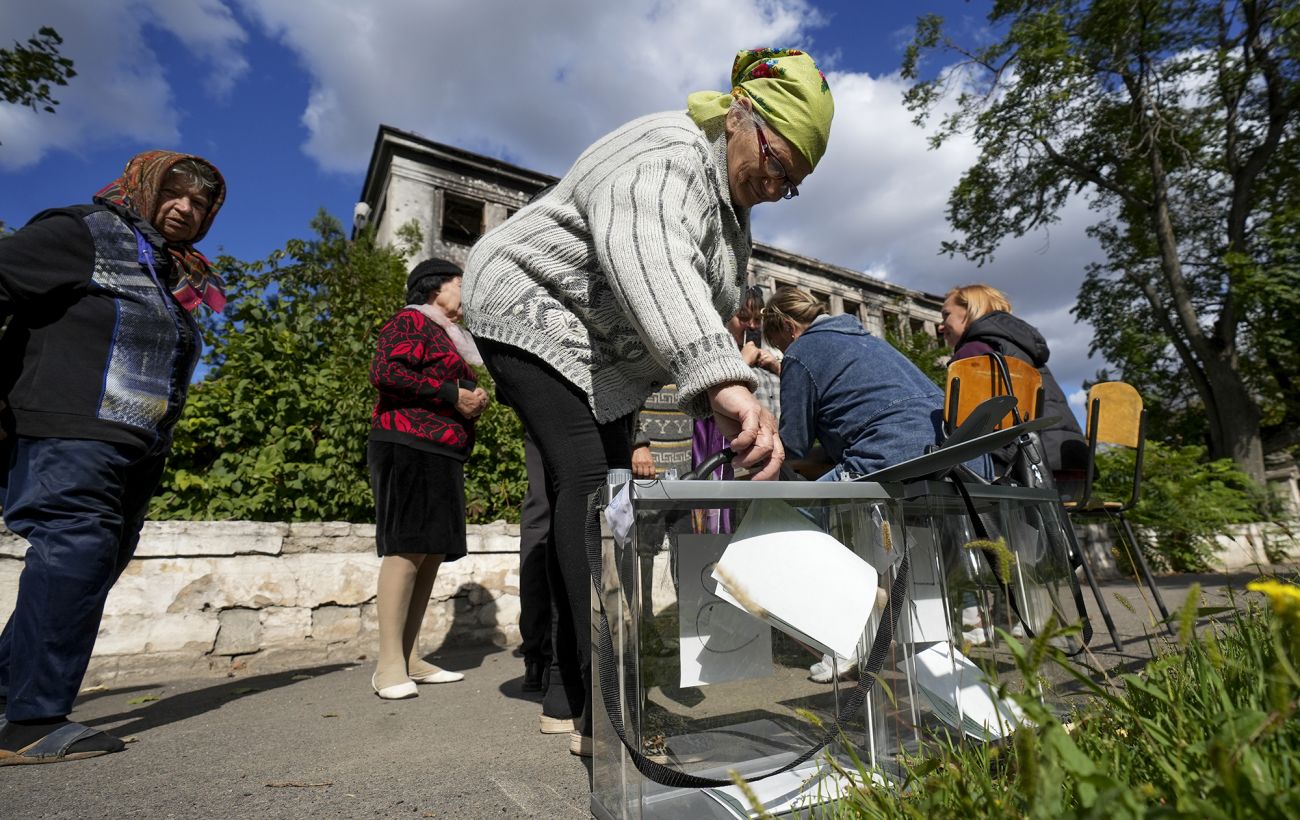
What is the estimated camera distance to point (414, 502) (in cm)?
265

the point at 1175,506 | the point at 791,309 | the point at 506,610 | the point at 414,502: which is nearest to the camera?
the point at 414,502

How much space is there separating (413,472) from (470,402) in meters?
0.37

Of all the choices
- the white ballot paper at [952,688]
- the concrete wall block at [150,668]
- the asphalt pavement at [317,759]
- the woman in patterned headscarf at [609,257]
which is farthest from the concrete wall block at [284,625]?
the white ballot paper at [952,688]

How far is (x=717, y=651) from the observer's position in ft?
3.74

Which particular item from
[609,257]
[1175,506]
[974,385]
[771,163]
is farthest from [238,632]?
[1175,506]

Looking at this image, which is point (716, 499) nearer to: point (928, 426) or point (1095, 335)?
point (928, 426)

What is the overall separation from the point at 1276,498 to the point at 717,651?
41.3 feet

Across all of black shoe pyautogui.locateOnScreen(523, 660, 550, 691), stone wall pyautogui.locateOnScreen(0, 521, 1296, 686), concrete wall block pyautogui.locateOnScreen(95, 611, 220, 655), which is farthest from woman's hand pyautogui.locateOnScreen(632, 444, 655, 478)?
concrete wall block pyautogui.locateOnScreen(95, 611, 220, 655)

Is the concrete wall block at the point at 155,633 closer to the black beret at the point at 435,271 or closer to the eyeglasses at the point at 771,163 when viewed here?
→ the black beret at the point at 435,271

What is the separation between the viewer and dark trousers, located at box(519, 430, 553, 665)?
2.64 m

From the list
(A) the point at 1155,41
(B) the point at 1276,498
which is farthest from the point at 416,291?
(A) the point at 1155,41

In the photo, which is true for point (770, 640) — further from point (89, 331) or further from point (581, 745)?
point (89, 331)

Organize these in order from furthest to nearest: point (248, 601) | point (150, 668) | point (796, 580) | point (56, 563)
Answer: point (248, 601), point (150, 668), point (56, 563), point (796, 580)

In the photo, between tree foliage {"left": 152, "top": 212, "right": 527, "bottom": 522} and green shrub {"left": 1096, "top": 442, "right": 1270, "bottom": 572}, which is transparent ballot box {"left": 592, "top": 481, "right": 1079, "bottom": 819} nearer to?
tree foliage {"left": 152, "top": 212, "right": 527, "bottom": 522}
